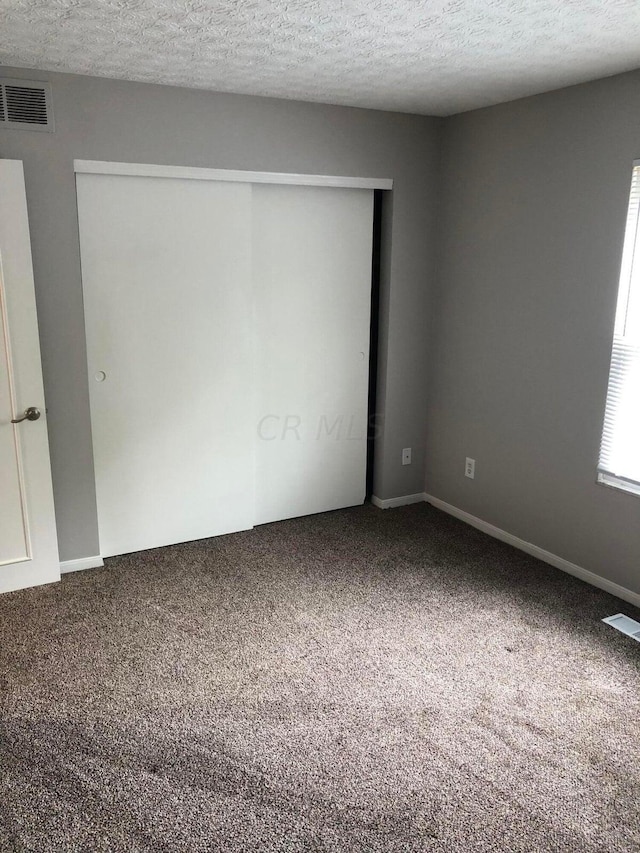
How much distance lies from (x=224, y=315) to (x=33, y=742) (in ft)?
7.27

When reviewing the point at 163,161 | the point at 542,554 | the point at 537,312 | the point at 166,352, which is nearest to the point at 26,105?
the point at 163,161

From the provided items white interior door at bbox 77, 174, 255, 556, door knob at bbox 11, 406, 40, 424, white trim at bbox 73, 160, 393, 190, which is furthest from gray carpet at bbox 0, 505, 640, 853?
white trim at bbox 73, 160, 393, 190

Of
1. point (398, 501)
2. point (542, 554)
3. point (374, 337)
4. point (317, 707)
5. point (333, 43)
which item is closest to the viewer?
point (317, 707)

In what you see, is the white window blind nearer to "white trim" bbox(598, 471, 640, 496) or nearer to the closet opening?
"white trim" bbox(598, 471, 640, 496)

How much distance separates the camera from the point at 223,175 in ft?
11.5

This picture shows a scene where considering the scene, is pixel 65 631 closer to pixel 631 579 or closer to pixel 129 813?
pixel 129 813

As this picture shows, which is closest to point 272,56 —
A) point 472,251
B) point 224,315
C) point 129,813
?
point 224,315

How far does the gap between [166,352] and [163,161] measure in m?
0.94

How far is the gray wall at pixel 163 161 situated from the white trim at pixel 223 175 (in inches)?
1.2

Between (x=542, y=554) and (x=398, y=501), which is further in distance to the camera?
(x=398, y=501)

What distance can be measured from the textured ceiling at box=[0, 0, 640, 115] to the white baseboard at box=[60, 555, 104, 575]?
2.31 metres

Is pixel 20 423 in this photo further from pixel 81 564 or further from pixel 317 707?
pixel 317 707

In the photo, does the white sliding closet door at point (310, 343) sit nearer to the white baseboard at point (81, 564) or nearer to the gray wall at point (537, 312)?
the gray wall at point (537, 312)

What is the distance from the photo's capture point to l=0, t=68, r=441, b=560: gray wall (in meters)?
3.13
